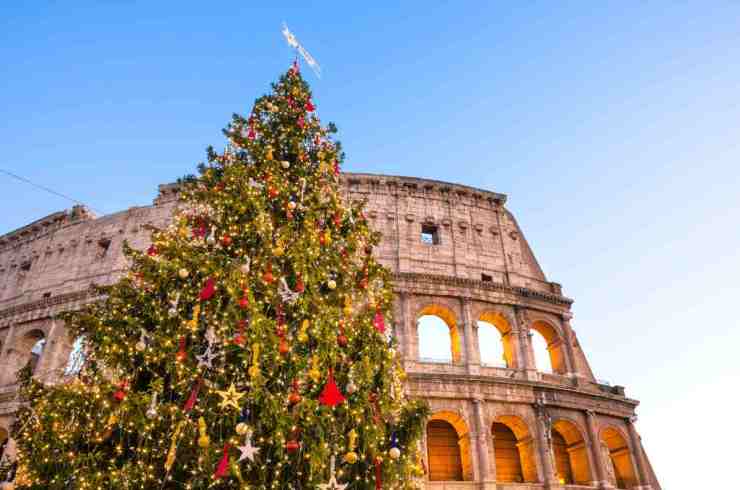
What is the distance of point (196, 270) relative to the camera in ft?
26.3

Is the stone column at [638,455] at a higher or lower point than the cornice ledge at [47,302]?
lower

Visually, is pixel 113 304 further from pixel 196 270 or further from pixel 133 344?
pixel 196 270

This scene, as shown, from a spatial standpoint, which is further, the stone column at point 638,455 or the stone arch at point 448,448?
the stone column at point 638,455

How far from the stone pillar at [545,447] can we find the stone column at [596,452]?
1.88 metres

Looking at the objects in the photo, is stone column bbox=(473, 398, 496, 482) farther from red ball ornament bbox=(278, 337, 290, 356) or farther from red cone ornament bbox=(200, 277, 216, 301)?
red cone ornament bbox=(200, 277, 216, 301)

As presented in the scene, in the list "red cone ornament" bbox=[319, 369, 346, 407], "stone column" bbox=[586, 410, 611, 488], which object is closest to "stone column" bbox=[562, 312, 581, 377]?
"stone column" bbox=[586, 410, 611, 488]

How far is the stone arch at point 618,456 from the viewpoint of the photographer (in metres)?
17.7

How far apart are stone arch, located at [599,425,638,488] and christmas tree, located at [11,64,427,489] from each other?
13388 millimetres

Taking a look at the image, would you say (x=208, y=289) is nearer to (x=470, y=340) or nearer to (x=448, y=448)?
(x=470, y=340)

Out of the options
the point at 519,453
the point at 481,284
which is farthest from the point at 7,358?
the point at 519,453

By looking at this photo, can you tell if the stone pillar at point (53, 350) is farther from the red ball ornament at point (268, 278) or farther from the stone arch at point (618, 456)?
the stone arch at point (618, 456)

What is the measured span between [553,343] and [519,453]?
5.09m

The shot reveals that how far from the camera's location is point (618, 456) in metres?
18.7

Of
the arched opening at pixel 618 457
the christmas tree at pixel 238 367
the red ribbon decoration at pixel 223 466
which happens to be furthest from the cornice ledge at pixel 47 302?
the arched opening at pixel 618 457
